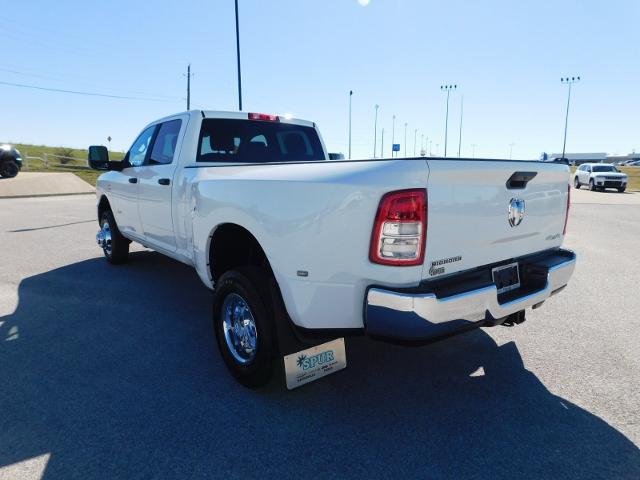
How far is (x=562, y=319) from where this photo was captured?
427cm

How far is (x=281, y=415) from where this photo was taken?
2.67 meters

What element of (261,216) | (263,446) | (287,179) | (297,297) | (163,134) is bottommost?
(263,446)

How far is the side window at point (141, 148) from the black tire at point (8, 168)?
19.2 m

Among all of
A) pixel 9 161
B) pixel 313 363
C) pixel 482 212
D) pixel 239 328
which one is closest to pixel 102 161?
pixel 239 328

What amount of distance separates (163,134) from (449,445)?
399 cm

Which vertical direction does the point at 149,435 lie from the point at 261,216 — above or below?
below

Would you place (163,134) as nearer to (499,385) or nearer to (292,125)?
(292,125)

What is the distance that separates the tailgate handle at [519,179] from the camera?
2.64 m

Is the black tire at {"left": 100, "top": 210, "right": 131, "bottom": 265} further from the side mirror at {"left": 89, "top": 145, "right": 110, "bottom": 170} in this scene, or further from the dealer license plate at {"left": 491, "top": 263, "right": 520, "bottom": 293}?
the dealer license plate at {"left": 491, "top": 263, "right": 520, "bottom": 293}

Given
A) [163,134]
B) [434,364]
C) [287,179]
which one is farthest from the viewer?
[163,134]

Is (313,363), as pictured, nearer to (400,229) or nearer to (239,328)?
(239,328)

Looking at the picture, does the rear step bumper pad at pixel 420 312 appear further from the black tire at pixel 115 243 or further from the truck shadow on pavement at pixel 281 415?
the black tire at pixel 115 243

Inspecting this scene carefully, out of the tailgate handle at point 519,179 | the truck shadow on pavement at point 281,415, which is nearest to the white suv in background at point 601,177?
the truck shadow on pavement at point 281,415

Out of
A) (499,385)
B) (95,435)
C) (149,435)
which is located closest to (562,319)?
(499,385)
